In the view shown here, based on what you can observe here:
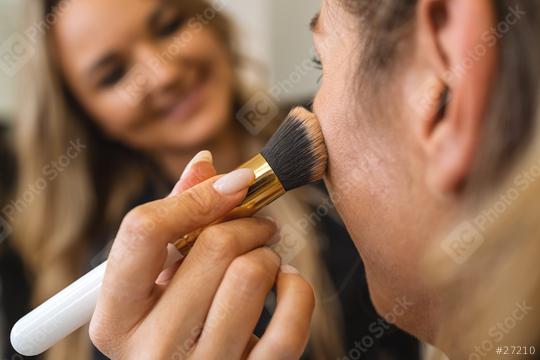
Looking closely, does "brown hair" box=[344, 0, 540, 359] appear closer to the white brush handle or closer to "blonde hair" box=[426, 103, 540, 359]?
"blonde hair" box=[426, 103, 540, 359]

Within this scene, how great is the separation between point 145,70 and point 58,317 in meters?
0.54

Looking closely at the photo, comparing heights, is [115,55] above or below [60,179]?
above

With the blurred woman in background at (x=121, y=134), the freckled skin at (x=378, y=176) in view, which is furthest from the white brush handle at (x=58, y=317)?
the blurred woman in background at (x=121, y=134)

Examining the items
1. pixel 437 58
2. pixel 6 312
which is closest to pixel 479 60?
pixel 437 58

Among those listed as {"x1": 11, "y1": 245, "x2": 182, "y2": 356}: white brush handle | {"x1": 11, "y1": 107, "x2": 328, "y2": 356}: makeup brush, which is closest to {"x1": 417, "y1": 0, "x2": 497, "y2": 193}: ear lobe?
{"x1": 11, "y1": 107, "x2": 328, "y2": 356}: makeup brush

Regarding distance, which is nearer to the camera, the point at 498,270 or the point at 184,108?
the point at 498,270

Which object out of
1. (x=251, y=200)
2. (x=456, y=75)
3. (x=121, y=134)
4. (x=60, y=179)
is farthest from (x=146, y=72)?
(x=456, y=75)

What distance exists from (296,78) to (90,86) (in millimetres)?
390

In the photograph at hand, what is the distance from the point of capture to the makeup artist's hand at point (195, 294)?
42cm

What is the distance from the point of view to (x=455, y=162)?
0.37 metres

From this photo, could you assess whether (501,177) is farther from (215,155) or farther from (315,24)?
(215,155)

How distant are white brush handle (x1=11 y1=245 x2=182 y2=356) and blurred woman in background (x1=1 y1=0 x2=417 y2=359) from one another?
16.9 inches

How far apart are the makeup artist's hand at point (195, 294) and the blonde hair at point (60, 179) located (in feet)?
1.55

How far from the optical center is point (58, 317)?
44cm
